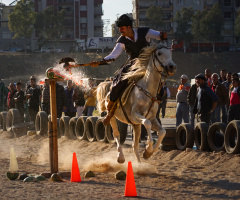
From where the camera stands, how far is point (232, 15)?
129250mm

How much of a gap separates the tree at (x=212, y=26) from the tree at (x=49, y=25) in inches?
1211

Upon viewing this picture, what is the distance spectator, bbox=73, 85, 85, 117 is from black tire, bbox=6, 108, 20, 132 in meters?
2.48

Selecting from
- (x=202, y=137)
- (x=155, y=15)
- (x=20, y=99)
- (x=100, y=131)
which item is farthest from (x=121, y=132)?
(x=155, y=15)

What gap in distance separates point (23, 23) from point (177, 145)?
356 feet

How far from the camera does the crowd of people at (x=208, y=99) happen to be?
1580 centimetres

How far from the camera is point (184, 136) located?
48.4 ft

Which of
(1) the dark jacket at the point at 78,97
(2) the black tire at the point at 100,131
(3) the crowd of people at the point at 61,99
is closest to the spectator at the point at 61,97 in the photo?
(3) the crowd of people at the point at 61,99

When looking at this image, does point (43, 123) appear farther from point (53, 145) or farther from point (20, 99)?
point (53, 145)

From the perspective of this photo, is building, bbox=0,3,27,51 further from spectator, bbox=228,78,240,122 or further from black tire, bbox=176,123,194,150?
black tire, bbox=176,123,194,150

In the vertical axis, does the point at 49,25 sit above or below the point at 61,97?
above

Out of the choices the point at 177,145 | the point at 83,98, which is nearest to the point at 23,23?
the point at 83,98

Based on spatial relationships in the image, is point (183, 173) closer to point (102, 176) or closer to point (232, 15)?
point (102, 176)

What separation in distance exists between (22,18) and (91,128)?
342 feet

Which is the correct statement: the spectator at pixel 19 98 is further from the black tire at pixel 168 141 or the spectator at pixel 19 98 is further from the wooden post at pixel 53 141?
the wooden post at pixel 53 141
